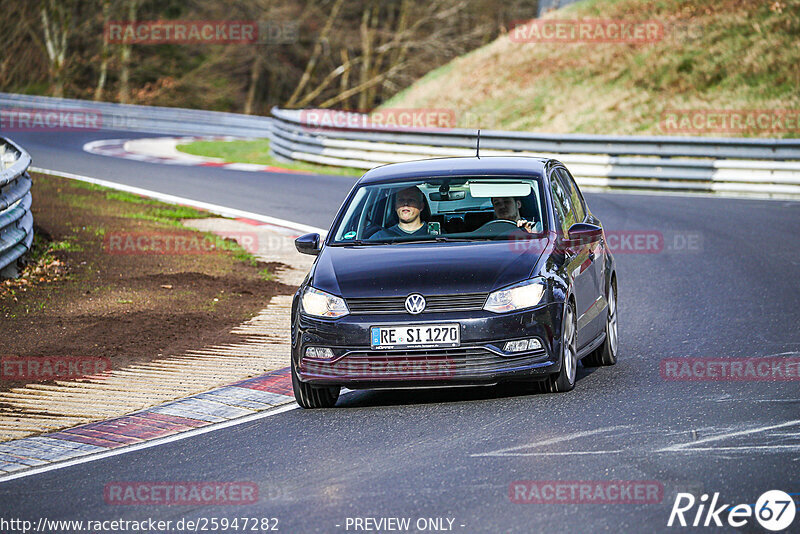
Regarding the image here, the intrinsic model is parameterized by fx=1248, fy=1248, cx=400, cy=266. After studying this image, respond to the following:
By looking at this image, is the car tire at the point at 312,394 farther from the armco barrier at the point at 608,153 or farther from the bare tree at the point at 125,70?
the bare tree at the point at 125,70

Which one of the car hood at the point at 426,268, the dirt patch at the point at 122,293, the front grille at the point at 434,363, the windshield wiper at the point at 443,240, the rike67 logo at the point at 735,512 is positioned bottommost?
the dirt patch at the point at 122,293

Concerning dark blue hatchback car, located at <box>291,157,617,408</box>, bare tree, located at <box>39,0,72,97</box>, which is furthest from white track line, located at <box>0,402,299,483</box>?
bare tree, located at <box>39,0,72,97</box>

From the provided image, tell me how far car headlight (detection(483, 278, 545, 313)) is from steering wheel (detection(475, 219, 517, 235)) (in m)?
0.86

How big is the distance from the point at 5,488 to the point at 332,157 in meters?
21.7

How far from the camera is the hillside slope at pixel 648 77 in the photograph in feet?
102

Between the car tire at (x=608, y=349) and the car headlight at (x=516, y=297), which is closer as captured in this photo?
the car headlight at (x=516, y=297)

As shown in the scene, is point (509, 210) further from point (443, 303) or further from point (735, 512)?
point (735, 512)

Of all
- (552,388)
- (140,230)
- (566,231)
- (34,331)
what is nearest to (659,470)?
(552,388)

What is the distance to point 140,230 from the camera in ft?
56.4

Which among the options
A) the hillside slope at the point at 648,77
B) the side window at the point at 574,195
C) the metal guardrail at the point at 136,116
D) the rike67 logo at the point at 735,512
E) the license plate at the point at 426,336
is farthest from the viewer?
the metal guardrail at the point at 136,116

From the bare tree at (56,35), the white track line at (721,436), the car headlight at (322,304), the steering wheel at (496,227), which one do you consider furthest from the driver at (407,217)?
the bare tree at (56,35)

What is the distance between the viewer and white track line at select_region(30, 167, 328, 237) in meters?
18.8

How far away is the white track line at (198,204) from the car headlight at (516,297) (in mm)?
9680

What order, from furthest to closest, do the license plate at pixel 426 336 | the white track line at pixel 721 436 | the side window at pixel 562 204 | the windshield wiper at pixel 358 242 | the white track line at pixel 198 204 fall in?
1. the white track line at pixel 198 204
2. the side window at pixel 562 204
3. the windshield wiper at pixel 358 242
4. the license plate at pixel 426 336
5. the white track line at pixel 721 436
